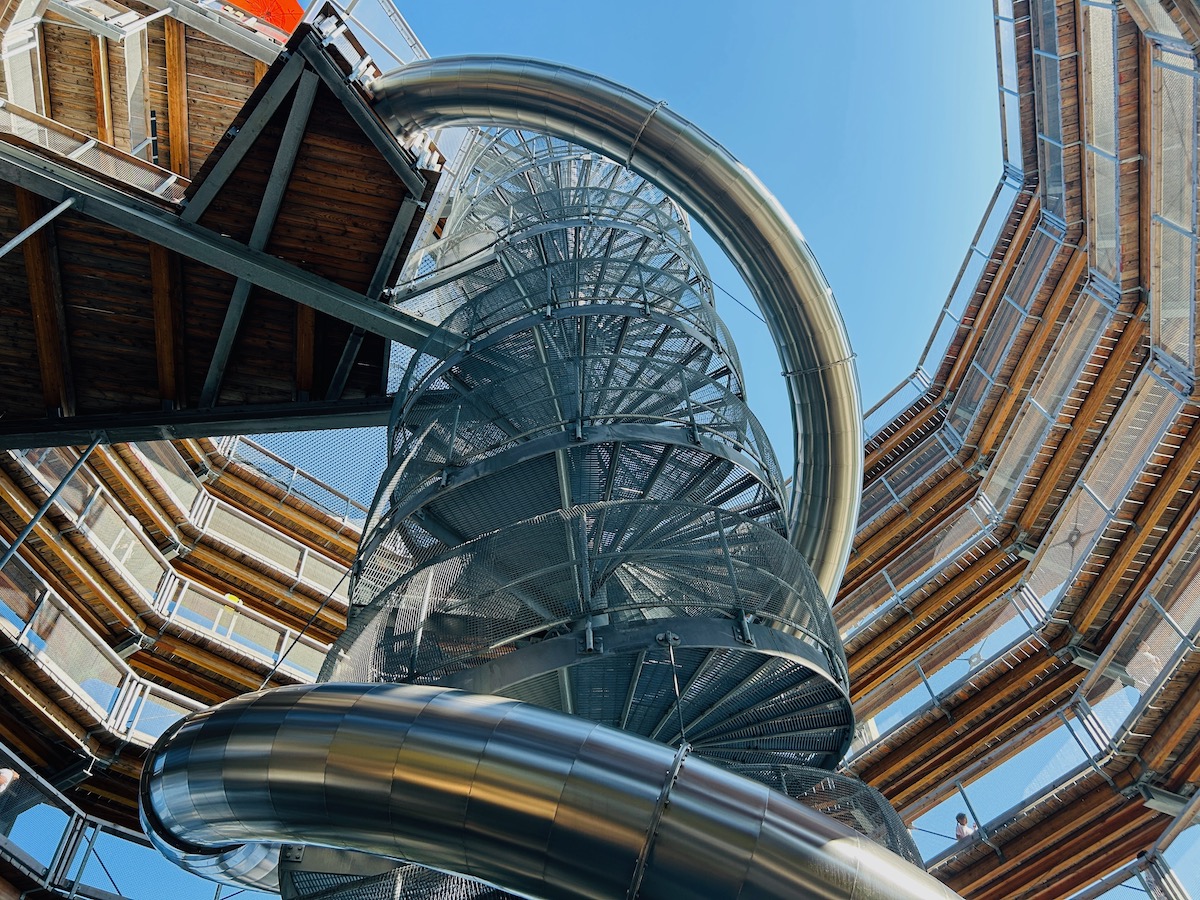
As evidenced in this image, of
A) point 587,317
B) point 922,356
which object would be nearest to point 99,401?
point 587,317

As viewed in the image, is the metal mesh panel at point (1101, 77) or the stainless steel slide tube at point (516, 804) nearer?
the stainless steel slide tube at point (516, 804)

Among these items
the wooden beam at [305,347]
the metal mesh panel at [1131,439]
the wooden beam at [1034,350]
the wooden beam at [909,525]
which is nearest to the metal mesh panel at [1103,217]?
the wooden beam at [1034,350]

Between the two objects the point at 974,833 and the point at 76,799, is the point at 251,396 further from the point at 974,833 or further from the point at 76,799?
the point at 974,833

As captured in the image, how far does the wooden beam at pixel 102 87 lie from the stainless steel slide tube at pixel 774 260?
582 centimetres

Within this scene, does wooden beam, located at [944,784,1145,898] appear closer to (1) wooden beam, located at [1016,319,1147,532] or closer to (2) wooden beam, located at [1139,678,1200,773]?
(2) wooden beam, located at [1139,678,1200,773]

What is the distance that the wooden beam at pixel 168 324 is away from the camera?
929cm

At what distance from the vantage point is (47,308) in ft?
30.2

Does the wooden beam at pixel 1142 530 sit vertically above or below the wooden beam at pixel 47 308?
below

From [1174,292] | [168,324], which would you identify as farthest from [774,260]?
[168,324]

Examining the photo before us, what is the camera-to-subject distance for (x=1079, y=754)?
10930mm

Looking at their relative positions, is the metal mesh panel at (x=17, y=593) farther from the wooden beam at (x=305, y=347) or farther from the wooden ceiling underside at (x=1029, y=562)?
the wooden ceiling underside at (x=1029, y=562)

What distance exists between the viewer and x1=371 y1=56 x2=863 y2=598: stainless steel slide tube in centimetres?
964

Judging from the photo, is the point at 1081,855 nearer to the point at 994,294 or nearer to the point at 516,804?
the point at 994,294

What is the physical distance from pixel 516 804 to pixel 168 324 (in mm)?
7090
